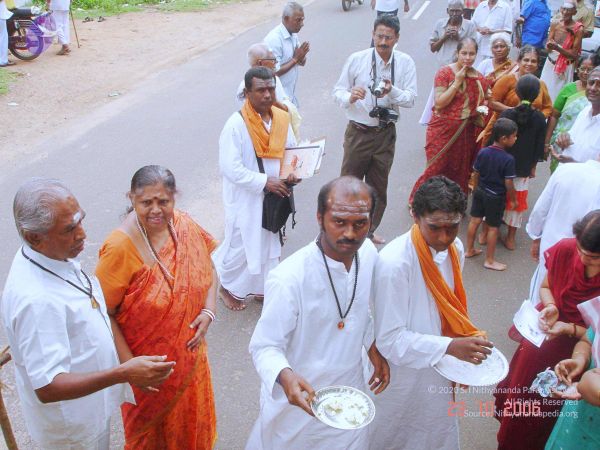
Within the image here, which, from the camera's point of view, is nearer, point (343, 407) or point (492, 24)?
point (343, 407)

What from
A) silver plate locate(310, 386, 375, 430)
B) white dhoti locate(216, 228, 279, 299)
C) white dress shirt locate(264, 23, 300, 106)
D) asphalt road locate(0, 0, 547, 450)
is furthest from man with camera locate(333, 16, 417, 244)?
silver plate locate(310, 386, 375, 430)

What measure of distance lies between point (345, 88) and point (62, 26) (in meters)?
8.05

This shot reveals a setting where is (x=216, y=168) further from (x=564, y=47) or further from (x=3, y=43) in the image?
(x=3, y=43)

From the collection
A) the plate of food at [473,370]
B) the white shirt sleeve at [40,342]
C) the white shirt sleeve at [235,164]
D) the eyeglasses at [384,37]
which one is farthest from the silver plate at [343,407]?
the eyeglasses at [384,37]

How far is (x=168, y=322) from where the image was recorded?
2816 mm

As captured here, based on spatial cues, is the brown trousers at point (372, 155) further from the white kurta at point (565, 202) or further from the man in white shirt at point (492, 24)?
the man in white shirt at point (492, 24)

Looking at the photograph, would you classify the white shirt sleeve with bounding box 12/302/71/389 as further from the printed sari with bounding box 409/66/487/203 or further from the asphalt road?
the printed sari with bounding box 409/66/487/203

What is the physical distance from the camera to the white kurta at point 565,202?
Result: 12.3ft

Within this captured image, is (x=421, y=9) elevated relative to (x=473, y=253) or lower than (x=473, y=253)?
elevated

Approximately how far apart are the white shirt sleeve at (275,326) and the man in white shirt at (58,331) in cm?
40

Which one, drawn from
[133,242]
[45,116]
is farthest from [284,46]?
[133,242]

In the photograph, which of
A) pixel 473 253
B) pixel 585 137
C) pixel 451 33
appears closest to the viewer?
pixel 585 137

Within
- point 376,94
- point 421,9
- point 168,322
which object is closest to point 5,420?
point 168,322

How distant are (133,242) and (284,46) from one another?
4838mm
